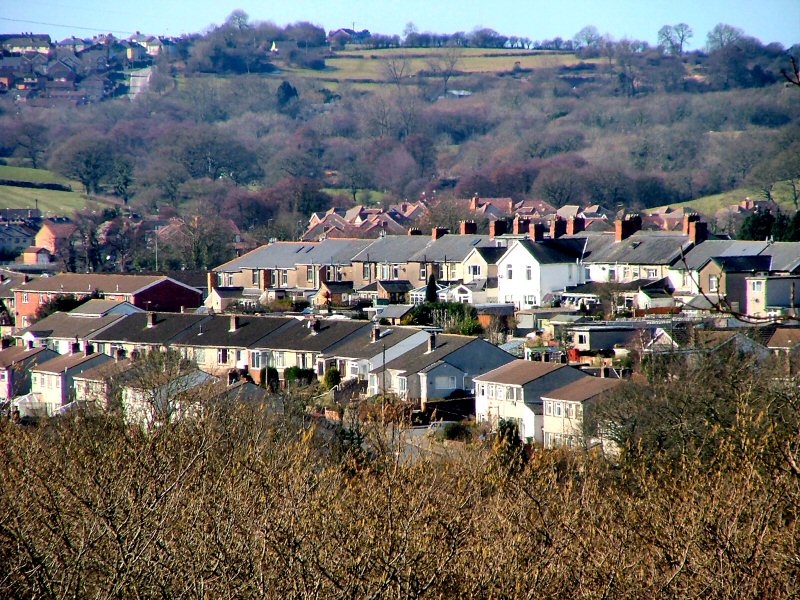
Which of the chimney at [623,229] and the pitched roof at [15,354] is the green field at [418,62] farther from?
the pitched roof at [15,354]

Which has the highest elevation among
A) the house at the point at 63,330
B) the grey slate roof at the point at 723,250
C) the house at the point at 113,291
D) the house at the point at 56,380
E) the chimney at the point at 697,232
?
the chimney at the point at 697,232

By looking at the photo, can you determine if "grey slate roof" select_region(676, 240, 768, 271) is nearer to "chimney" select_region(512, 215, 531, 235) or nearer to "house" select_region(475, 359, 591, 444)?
"chimney" select_region(512, 215, 531, 235)

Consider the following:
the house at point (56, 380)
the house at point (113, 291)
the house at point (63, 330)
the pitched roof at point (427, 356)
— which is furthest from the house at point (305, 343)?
the house at point (113, 291)

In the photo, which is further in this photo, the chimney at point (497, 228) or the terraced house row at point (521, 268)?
the chimney at point (497, 228)

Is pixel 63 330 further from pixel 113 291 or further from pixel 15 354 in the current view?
pixel 113 291

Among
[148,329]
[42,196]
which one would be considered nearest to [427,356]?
[148,329]

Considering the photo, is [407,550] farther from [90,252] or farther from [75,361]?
[90,252]

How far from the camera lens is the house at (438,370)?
25.7 m

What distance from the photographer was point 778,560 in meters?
8.88

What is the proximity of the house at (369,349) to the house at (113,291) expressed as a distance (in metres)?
10.1

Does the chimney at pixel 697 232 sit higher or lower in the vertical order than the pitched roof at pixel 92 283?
higher

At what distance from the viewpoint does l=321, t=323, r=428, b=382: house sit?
1094 inches

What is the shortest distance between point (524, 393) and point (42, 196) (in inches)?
2185

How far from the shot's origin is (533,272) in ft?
121
